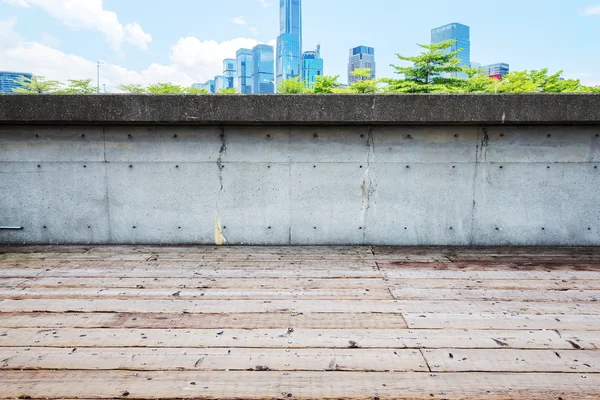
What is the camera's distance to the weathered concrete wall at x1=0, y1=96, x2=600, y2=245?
4641mm

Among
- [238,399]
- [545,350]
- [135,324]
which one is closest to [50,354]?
[135,324]

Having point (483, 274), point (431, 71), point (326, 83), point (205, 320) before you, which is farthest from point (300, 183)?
point (326, 83)

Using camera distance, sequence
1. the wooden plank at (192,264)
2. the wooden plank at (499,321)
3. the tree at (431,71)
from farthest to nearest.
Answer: the tree at (431,71) < the wooden plank at (192,264) < the wooden plank at (499,321)

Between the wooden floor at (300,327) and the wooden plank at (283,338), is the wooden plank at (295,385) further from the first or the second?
the wooden plank at (283,338)

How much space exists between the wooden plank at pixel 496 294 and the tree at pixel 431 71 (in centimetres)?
4473

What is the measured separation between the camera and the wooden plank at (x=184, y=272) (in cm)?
377

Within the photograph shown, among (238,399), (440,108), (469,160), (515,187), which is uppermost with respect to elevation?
(440,108)

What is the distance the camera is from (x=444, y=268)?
399 centimetres

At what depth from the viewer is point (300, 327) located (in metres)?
2.72

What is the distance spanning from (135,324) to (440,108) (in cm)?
347

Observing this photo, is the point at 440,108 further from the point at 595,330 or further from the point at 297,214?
the point at 595,330

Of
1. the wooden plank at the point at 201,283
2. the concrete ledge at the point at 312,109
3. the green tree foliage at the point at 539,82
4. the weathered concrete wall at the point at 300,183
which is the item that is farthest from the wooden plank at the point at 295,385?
the green tree foliage at the point at 539,82

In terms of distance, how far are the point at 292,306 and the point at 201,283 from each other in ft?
3.13

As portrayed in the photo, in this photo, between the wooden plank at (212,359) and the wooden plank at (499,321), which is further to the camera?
the wooden plank at (499,321)
